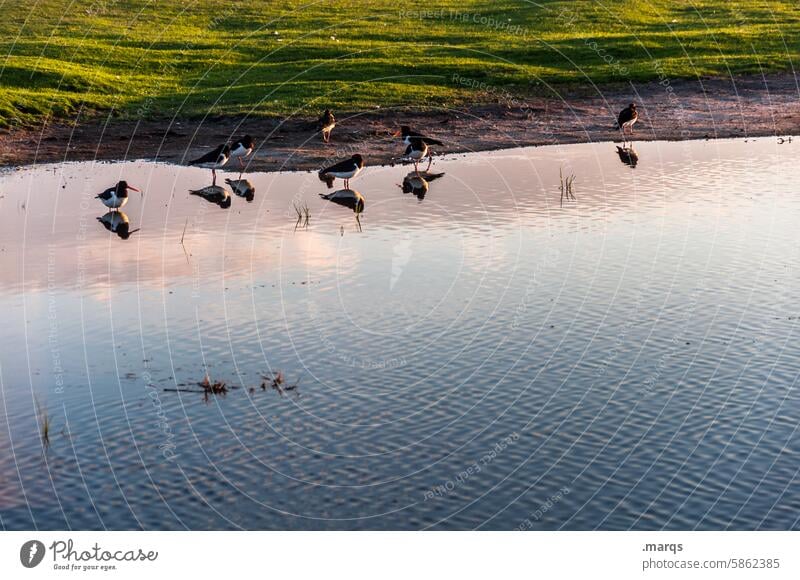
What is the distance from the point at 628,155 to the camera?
4594 centimetres

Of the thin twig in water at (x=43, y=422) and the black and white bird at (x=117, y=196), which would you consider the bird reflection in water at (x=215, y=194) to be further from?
the thin twig in water at (x=43, y=422)

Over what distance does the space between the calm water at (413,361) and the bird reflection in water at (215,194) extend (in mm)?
460

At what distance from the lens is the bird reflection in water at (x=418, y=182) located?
39.4 meters

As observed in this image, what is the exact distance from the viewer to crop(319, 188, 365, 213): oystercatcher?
38059mm

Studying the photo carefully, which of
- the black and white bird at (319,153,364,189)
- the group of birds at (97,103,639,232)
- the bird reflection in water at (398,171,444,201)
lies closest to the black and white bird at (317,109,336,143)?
the group of birds at (97,103,639,232)

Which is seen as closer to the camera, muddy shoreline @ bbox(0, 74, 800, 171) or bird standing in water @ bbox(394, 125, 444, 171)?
bird standing in water @ bbox(394, 125, 444, 171)

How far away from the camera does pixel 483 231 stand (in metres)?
33.1

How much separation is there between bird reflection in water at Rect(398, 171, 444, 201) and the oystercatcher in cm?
179

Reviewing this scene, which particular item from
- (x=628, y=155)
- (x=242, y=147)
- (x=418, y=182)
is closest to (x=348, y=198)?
(x=418, y=182)

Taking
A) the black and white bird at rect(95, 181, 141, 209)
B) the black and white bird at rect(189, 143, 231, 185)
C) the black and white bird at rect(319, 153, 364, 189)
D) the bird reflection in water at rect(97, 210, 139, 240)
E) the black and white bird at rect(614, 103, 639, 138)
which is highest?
the black and white bird at rect(614, 103, 639, 138)

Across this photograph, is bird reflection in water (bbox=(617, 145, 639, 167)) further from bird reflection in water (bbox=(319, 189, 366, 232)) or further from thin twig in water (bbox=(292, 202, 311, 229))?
thin twig in water (bbox=(292, 202, 311, 229))

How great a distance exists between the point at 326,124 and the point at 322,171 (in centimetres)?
504

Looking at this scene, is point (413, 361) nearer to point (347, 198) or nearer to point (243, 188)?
point (347, 198)

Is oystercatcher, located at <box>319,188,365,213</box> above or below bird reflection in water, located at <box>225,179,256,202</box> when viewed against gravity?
below
